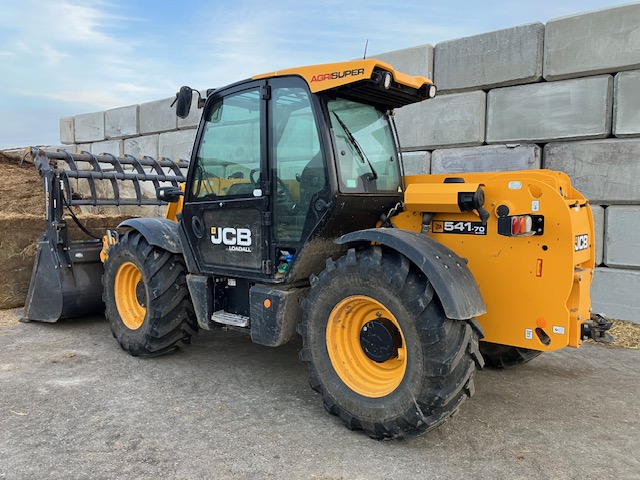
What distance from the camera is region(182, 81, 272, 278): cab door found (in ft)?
12.3

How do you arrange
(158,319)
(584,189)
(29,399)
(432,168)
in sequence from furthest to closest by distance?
(432,168) < (584,189) < (158,319) < (29,399)

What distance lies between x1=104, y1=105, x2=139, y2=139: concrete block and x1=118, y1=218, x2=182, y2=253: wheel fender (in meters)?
7.10

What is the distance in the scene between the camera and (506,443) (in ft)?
10.1

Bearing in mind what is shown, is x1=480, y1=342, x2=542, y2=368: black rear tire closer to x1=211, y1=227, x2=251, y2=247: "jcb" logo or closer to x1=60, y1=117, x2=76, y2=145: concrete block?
x1=211, y1=227, x2=251, y2=247: "jcb" logo

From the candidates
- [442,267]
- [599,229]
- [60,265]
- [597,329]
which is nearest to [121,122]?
[60,265]

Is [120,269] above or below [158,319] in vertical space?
above

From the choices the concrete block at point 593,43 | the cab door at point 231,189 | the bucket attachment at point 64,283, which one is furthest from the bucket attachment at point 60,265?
the concrete block at point 593,43

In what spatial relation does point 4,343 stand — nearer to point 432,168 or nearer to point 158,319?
point 158,319

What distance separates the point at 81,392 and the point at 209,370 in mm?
971

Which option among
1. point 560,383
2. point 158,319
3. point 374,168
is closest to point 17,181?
point 158,319

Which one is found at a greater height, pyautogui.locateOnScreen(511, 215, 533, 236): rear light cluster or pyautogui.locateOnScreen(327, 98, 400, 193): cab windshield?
pyautogui.locateOnScreen(327, 98, 400, 193): cab windshield

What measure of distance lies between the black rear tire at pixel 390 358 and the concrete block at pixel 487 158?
367 centimetres

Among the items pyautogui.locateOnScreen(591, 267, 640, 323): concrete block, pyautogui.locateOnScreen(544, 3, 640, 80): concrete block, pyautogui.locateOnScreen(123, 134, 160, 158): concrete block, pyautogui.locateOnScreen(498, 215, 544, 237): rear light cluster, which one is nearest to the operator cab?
pyautogui.locateOnScreen(498, 215, 544, 237): rear light cluster

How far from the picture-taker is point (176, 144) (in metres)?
10.3
